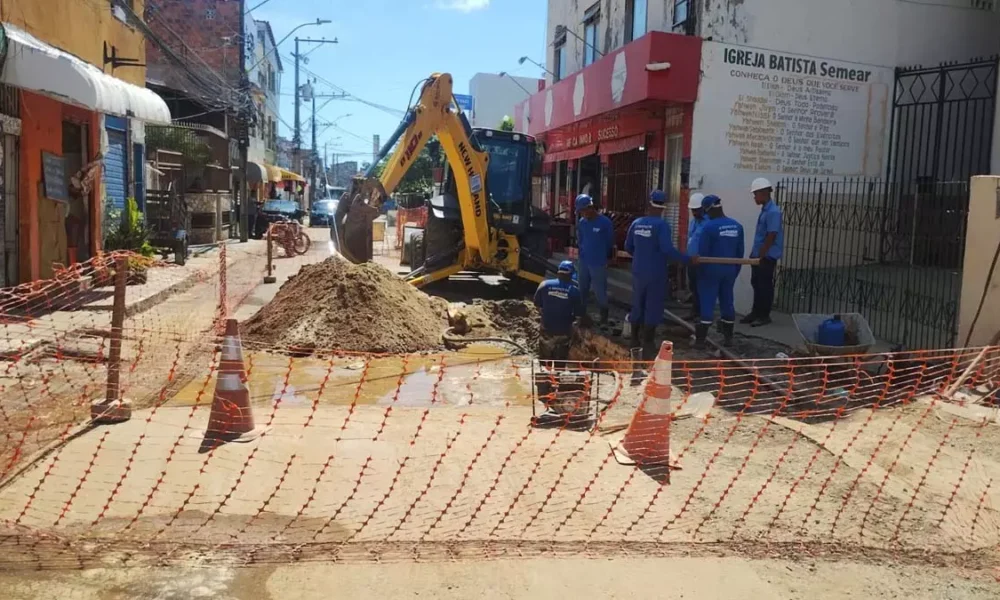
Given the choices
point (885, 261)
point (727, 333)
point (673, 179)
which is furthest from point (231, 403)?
point (673, 179)

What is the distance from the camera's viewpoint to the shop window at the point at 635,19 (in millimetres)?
13492

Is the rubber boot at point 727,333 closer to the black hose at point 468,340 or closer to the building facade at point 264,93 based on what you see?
the black hose at point 468,340

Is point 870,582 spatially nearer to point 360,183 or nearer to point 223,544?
point 223,544

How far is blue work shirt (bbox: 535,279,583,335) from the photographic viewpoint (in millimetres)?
8133

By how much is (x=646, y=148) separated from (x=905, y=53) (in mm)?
4289

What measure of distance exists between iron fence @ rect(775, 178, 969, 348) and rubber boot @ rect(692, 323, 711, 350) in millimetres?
2061

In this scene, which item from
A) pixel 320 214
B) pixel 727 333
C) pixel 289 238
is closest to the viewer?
pixel 727 333

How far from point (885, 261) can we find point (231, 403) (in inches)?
356

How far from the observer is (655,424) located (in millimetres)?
4809

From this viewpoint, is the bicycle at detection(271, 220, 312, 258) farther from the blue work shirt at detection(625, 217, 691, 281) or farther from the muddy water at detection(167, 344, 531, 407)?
the blue work shirt at detection(625, 217, 691, 281)

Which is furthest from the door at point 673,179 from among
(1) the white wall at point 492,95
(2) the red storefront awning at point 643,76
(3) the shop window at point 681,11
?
(1) the white wall at point 492,95

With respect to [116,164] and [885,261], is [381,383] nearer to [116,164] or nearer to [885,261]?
[885,261]

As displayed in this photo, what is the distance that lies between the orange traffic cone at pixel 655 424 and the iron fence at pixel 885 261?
168 inches

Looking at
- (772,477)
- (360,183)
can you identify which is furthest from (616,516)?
(360,183)
